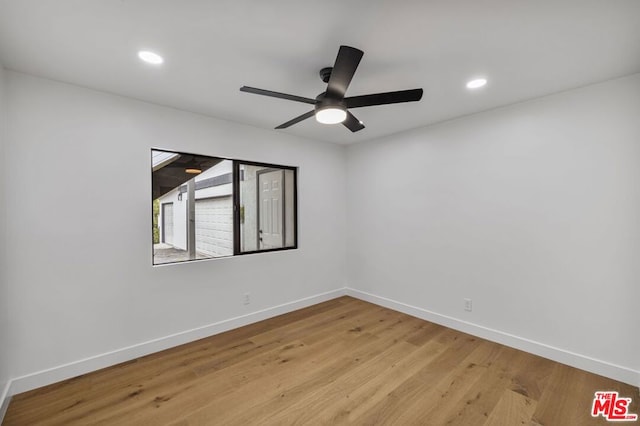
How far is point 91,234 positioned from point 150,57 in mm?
1587

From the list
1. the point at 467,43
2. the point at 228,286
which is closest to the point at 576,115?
the point at 467,43

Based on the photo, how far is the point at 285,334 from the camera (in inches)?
125

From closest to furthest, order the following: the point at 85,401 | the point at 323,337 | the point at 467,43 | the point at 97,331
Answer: the point at 467,43
the point at 85,401
the point at 97,331
the point at 323,337

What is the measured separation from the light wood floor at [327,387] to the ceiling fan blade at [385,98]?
2.19m

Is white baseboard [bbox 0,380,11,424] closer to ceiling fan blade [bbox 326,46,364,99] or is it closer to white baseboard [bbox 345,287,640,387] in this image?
ceiling fan blade [bbox 326,46,364,99]

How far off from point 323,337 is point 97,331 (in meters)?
2.12

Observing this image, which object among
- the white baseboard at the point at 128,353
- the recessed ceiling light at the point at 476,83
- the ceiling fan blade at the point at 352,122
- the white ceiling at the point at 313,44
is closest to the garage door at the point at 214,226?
the white baseboard at the point at 128,353

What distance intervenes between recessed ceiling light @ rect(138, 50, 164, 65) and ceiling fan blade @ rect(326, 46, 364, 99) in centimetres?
122

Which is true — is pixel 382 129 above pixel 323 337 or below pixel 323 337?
above

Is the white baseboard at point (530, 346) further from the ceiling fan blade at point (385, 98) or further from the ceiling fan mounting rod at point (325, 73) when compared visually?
the ceiling fan mounting rod at point (325, 73)

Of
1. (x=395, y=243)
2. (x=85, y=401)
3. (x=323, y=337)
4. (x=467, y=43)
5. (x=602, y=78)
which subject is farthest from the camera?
(x=395, y=243)

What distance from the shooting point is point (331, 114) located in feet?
6.78

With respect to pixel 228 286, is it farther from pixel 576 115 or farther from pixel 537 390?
pixel 576 115

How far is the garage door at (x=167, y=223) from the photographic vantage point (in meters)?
3.05
